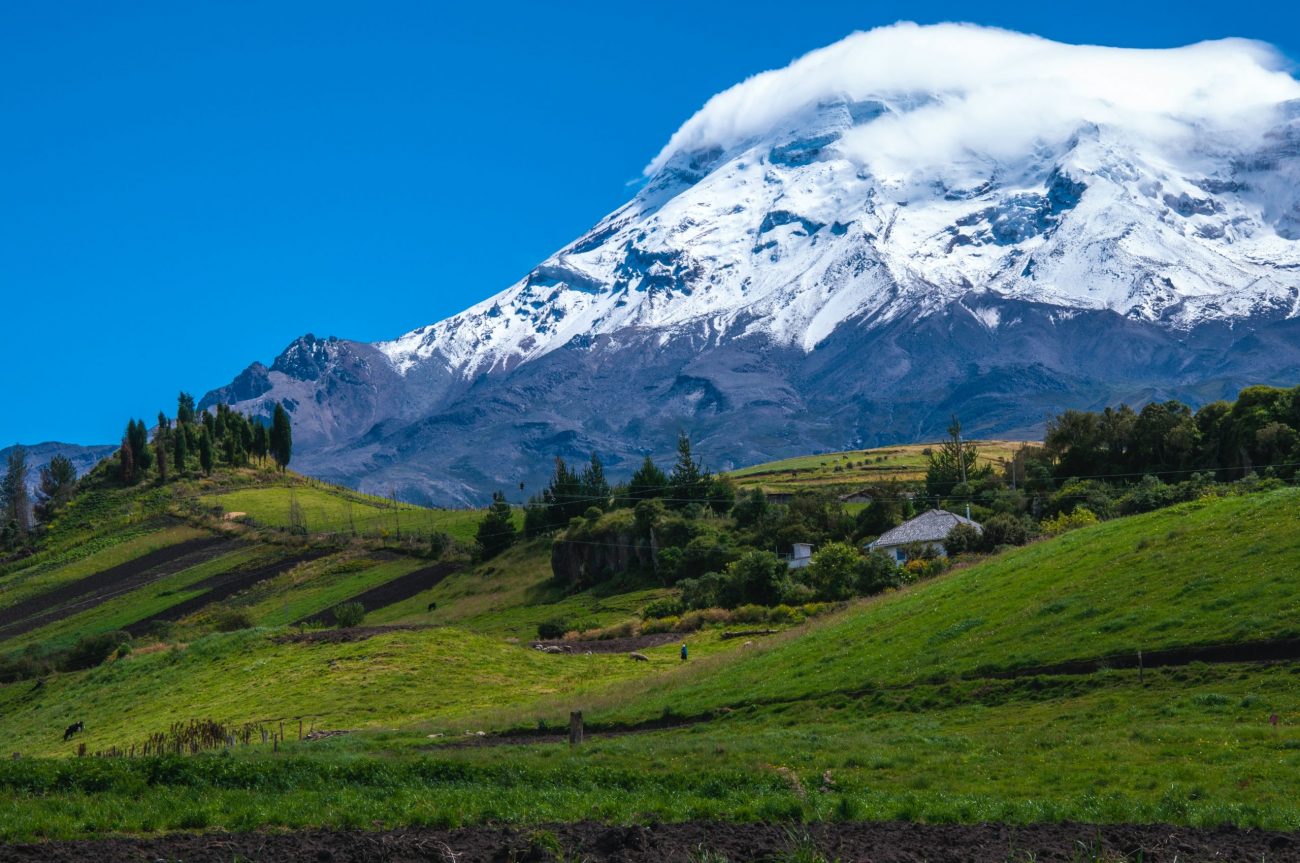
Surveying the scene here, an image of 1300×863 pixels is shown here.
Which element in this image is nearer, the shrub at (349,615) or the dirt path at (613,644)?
the dirt path at (613,644)

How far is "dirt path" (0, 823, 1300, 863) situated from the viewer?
18.8m

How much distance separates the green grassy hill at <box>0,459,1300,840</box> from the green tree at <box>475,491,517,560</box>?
51.6 metres

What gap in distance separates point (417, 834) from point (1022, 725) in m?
17.5

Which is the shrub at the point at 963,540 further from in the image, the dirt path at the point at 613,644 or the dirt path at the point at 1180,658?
the dirt path at the point at 1180,658

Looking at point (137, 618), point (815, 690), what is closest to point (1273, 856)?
point (815, 690)

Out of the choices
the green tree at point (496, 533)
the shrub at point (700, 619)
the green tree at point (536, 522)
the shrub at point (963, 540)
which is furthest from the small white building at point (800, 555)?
the green tree at point (496, 533)

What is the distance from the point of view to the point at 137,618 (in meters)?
121

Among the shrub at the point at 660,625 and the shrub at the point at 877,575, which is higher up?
the shrub at the point at 877,575

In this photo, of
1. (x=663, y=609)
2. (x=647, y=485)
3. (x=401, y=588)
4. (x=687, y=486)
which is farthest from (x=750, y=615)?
(x=647, y=485)

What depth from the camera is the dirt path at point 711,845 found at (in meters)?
18.8

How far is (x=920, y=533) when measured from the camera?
99625mm

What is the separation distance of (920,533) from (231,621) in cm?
5683

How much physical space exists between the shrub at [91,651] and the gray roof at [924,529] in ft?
197

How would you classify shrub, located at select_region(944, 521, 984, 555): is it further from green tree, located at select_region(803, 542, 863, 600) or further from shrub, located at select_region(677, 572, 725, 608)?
shrub, located at select_region(677, 572, 725, 608)
